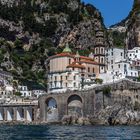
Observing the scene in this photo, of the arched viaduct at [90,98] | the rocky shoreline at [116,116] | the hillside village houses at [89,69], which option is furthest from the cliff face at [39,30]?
the rocky shoreline at [116,116]

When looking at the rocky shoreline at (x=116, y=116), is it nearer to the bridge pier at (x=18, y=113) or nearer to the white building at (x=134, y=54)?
the bridge pier at (x=18, y=113)

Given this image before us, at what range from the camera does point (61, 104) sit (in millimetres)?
119125

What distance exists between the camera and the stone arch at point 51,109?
12188 cm

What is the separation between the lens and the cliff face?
169 m

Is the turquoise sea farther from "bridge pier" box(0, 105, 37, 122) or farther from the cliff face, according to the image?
the cliff face

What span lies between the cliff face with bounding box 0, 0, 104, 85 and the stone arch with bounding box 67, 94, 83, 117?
47.1 metres

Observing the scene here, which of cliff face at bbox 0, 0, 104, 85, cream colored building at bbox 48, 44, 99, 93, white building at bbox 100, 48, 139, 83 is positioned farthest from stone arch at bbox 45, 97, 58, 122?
cliff face at bbox 0, 0, 104, 85

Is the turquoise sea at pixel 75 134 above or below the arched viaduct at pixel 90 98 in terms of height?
below

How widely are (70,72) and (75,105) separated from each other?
15.2m

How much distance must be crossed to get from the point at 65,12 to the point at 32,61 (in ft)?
89.1

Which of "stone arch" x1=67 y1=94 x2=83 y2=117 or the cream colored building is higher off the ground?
the cream colored building

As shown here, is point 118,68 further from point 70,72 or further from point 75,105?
point 75,105

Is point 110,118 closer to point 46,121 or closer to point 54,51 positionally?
point 46,121

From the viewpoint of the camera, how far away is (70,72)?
429 feet
